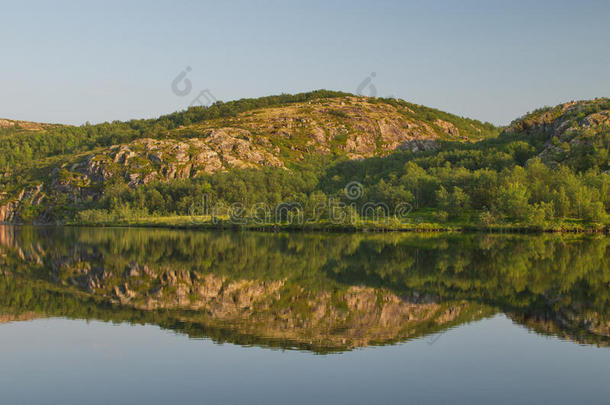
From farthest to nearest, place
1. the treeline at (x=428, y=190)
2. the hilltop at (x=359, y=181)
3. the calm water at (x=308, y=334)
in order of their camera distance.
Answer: the hilltop at (x=359, y=181)
the treeline at (x=428, y=190)
the calm water at (x=308, y=334)

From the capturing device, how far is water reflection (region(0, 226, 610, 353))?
20.7m

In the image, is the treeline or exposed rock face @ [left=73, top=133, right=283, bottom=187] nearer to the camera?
the treeline

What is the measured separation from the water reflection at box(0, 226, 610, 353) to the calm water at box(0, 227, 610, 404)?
4.7 inches

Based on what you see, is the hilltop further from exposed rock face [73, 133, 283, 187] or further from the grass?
the grass

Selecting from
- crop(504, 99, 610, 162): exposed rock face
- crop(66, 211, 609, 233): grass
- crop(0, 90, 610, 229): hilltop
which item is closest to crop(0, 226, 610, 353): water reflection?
crop(66, 211, 609, 233): grass

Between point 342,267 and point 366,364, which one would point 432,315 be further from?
point 342,267

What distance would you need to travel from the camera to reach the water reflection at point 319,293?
815 inches

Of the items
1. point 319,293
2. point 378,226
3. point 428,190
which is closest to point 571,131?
point 428,190

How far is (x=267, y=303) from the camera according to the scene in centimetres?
2562

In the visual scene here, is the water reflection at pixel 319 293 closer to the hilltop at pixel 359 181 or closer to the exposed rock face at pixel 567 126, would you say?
the hilltop at pixel 359 181

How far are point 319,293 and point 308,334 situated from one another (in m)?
8.40

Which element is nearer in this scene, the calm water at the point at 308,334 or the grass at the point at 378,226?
the calm water at the point at 308,334

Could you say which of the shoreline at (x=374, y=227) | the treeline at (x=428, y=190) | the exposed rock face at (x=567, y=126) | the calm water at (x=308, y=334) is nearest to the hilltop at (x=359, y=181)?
the treeline at (x=428, y=190)

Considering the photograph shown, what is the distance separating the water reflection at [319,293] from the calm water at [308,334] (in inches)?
4.7
